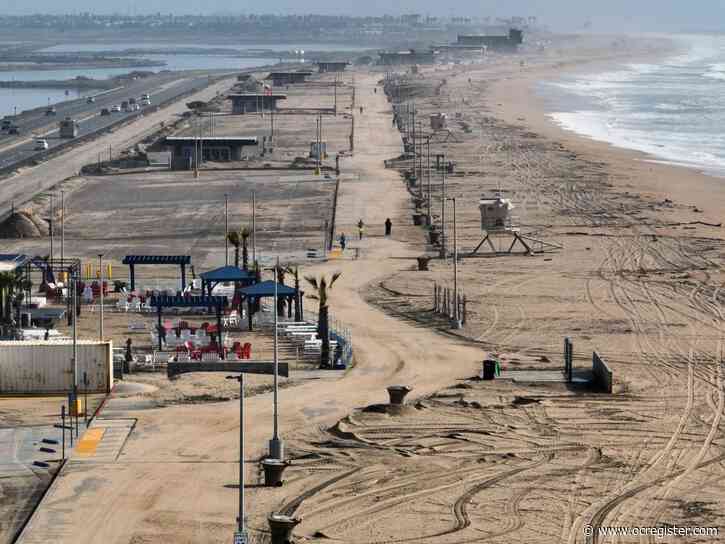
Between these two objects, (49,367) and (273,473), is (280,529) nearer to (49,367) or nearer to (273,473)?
(273,473)

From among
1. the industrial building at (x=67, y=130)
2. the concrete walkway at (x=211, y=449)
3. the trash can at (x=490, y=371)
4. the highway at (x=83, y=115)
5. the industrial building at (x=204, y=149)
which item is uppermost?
the trash can at (x=490, y=371)

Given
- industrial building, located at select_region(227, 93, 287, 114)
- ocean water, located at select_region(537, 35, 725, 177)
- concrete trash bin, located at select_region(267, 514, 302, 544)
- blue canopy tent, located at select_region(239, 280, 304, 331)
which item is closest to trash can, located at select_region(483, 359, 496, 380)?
blue canopy tent, located at select_region(239, 280, 304, 331)

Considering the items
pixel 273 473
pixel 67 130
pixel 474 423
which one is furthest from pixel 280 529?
pixel 67 130

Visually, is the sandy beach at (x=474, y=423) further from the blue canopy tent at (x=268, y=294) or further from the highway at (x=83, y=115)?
the highway at (x=83, y=115)

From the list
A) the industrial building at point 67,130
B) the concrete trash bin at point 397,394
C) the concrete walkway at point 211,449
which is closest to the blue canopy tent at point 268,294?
the concrete walkway at point 211,449

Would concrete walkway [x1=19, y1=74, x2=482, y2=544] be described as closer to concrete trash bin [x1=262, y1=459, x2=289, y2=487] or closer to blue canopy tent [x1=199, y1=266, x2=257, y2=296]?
concrete trash bin [x1=262, y1=459, x2=289, y2=487]

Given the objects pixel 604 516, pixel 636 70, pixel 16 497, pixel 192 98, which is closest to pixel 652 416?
pixel 604 516

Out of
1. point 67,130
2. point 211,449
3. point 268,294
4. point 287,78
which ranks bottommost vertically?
point 67,130
